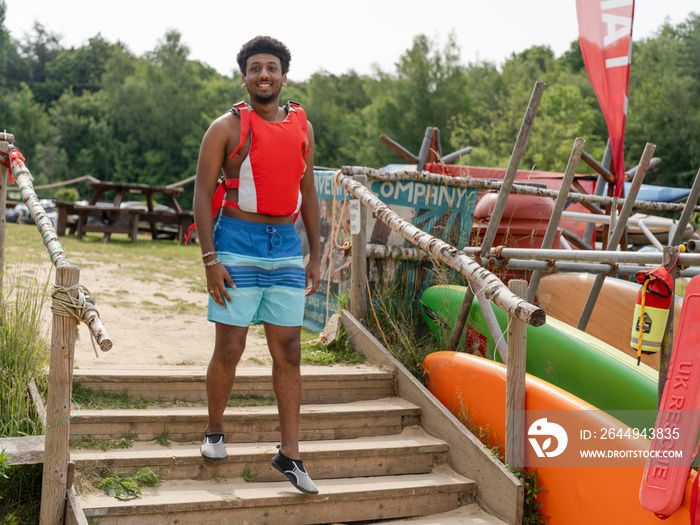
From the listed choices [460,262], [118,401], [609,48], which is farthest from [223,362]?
[609,48]

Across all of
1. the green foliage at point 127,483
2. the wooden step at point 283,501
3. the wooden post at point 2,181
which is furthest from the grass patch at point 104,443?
the wooden post at point 2,181

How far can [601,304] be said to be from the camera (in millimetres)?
5418

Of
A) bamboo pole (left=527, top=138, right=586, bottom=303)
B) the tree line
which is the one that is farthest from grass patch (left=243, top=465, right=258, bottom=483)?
the tree line

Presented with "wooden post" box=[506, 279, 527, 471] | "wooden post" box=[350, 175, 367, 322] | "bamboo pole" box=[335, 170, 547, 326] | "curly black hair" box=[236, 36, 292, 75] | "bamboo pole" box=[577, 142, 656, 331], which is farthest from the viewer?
"wooden post" box=[350, 175, 367, 322]

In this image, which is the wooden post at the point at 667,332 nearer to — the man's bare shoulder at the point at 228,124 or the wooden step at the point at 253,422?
the wooden step at the point at 253,422

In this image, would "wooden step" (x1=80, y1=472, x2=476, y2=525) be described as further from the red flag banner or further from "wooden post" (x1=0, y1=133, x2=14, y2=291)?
the red flag banner

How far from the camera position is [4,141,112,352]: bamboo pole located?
247 cm

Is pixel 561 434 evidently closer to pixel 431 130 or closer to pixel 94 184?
pixel 431 130

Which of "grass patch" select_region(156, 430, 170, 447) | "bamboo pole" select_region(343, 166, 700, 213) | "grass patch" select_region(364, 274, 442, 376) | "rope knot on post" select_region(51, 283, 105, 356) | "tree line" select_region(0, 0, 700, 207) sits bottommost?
"grass patch" select_region(156, 430, 170, 447)

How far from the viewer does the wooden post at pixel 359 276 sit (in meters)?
4.98

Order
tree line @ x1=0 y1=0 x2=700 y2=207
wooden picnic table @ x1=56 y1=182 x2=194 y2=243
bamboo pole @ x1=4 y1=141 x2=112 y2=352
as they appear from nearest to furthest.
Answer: bamboo pole @ x1=4 y1=141 x2=112 y2=352, wooden picnic table @ x1=56 y1=182 x2=194 y2=243, tree line @ x1=0 y1=0 x2=700 y2=207

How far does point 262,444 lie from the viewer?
3.65 metres

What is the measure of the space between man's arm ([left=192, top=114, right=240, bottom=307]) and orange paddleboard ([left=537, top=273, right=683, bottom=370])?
11.2 ft

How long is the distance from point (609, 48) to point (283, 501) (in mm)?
3958
